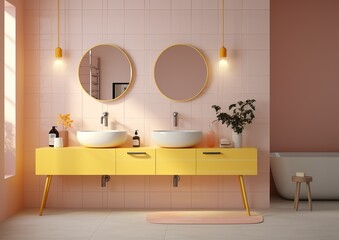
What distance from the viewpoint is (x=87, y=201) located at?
18.4 feet

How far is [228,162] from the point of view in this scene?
512 centimetres

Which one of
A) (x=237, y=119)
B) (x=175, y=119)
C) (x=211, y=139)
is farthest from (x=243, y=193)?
(x=175, y=119)

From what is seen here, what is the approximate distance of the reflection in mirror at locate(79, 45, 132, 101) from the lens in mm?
5508

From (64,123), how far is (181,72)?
135 centimetres

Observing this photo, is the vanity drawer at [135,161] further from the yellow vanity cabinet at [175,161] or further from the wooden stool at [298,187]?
the wooden stool at [298,187]

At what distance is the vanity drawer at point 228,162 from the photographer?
5121mm

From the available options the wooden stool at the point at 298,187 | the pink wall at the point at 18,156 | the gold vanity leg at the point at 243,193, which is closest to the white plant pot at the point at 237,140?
the gold vanity leg at the point at 243,193

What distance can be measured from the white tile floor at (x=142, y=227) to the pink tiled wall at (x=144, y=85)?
0.33m

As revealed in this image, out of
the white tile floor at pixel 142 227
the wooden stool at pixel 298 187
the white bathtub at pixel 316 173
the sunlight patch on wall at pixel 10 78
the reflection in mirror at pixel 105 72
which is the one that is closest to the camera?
the white tile floor at pixel 142 227

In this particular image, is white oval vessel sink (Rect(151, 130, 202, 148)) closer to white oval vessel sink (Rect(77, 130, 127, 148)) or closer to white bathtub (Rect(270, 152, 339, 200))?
white oval vessel sink (Rect(77, 130, 127, 148))

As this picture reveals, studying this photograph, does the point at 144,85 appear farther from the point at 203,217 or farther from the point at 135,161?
the point at 203,217

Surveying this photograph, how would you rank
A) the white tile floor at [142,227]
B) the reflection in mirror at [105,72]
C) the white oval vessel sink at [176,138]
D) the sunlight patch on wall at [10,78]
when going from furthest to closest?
the reflection in mirror at [105,72] → the sunlight patch on wall at [10,78] → the white oval vessel sink at [176,138] → the white tile floor at [142,227]

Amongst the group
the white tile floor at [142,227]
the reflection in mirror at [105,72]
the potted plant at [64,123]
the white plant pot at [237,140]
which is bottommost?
the white tile floor at [142,227]

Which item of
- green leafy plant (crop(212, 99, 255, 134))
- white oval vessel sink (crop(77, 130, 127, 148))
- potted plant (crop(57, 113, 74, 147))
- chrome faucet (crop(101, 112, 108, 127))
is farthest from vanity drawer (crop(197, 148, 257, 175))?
potted plant (crop(57, 113, 74, 147))
